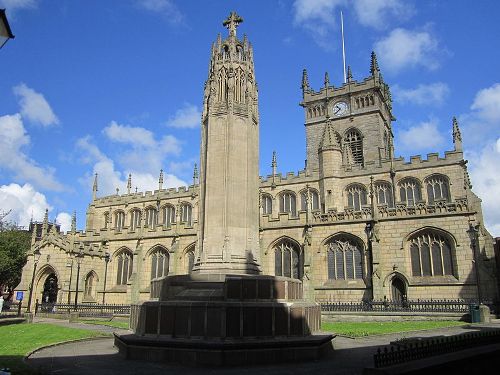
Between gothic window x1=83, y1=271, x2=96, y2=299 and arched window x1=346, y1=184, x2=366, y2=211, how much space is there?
81.8ft

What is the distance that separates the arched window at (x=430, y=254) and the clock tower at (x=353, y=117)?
1823cm

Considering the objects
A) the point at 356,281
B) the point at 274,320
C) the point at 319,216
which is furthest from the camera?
the point at 319,216

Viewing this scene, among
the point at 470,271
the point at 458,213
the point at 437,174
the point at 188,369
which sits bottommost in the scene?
the point at 188,369

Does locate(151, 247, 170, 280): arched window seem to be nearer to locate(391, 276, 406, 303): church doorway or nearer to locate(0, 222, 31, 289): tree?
locate(0, 222, 31, 289): tree

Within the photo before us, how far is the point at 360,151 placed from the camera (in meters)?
50.1

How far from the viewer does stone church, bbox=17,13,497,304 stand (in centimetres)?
1619

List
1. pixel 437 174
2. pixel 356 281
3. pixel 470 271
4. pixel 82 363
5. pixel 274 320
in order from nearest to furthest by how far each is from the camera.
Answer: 1. pixel 82 363
2. pixel 274 320
3. pixel 470 271
4. pixel 356 281
5. pixel 437 174

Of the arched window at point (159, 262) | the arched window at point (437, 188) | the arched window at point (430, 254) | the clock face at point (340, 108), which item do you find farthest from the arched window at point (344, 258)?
the clock face at point (340, 108)

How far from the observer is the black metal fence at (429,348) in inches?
311

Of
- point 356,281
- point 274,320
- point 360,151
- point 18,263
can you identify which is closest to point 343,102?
point 360,151

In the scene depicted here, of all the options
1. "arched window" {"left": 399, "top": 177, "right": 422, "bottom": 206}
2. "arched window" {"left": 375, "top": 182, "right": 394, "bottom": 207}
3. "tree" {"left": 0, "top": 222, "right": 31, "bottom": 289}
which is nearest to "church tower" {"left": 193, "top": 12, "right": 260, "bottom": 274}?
"arched window" {"left": 375, "top": 182, "right": 394, "bottom": 207}

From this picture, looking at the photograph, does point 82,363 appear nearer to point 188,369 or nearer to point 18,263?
point 188,369

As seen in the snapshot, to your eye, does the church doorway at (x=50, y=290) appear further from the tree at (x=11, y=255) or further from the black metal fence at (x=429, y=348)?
the black metal fence at (x=429, y=348)

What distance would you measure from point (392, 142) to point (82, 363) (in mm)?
51616
